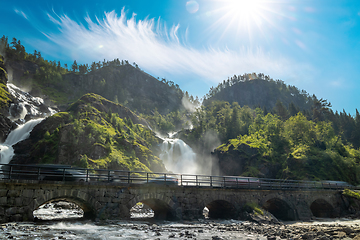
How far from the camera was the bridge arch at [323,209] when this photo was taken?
3748cm

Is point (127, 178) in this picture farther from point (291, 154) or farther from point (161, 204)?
point (291, 154)

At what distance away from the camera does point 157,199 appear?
80.0 feet

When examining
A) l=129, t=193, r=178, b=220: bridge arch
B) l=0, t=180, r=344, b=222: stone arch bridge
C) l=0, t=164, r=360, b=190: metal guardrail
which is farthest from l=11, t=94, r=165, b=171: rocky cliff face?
l=0, t=180, r=344, b=222: stone arch bridge

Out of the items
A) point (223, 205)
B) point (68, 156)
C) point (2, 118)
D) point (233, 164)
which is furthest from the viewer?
point (233, 164)

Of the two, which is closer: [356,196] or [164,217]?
[164,217]

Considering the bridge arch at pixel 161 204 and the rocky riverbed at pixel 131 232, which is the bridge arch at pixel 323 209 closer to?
the rocky riverbed at pixel 131 232

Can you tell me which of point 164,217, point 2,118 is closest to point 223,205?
point 164,217

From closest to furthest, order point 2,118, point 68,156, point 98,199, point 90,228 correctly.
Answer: point 90,228, point 98,199, point 68,156, point 2,118

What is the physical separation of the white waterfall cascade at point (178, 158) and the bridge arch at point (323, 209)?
146 ft

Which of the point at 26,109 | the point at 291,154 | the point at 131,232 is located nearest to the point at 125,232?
the point at 131,232

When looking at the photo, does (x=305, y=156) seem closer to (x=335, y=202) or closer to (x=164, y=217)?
(x=335, y=202)

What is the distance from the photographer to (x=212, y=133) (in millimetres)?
101625

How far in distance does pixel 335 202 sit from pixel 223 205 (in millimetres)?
21659

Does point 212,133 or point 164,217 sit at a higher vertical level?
point 212,133
